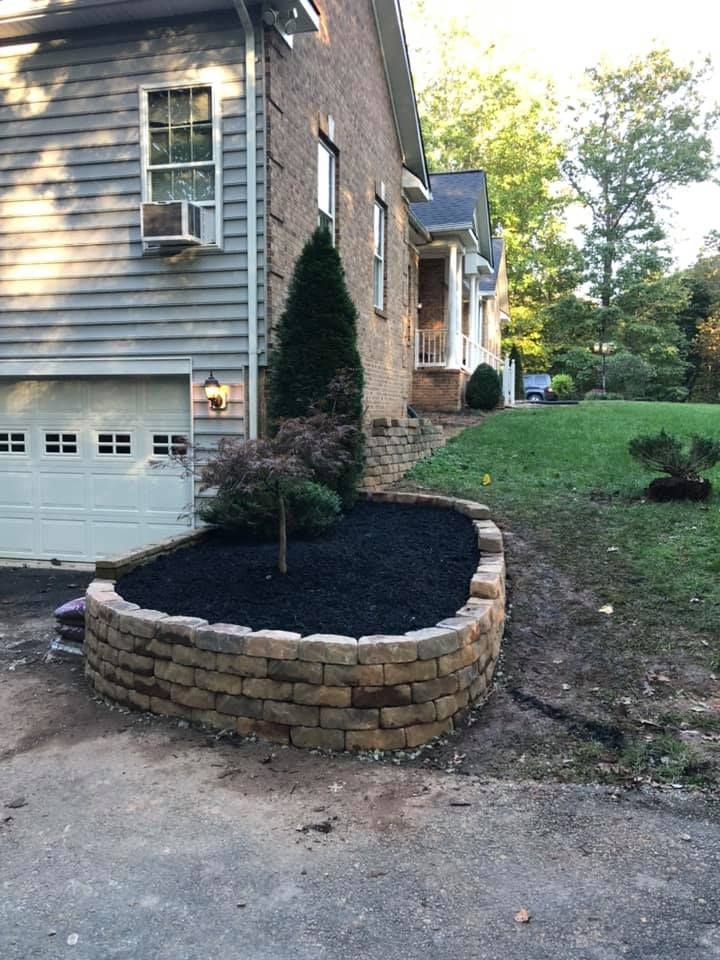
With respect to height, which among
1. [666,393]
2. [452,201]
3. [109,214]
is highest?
[452,201]

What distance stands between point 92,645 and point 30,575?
14.1 feet

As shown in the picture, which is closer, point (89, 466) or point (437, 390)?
point (89, 466)

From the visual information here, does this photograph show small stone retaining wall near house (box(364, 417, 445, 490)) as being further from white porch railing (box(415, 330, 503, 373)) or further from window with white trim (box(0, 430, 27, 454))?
white porch railing (box(415, 330, 503, 373))

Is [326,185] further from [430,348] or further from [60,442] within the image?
[430,348]

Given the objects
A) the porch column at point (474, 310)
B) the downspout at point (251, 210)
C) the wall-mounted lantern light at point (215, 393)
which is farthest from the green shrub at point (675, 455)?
the porch column at point (474, 310)

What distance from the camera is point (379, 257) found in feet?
40.3


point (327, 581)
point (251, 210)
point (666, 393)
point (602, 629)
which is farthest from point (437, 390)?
point (666, 393)

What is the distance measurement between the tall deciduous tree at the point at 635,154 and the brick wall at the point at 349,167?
822 inches

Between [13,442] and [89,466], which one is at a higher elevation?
[13,442]

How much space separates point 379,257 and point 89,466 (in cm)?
605

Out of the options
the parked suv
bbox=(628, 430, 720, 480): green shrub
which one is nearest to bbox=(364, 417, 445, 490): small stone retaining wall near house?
bbox=(628, 430, 720, 480): green shrub

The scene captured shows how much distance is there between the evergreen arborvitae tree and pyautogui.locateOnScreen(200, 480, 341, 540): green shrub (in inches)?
43.8

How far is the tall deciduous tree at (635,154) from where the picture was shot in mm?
31781

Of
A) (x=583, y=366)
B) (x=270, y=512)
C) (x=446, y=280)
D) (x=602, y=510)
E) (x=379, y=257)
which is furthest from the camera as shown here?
(x=583, y=366)
